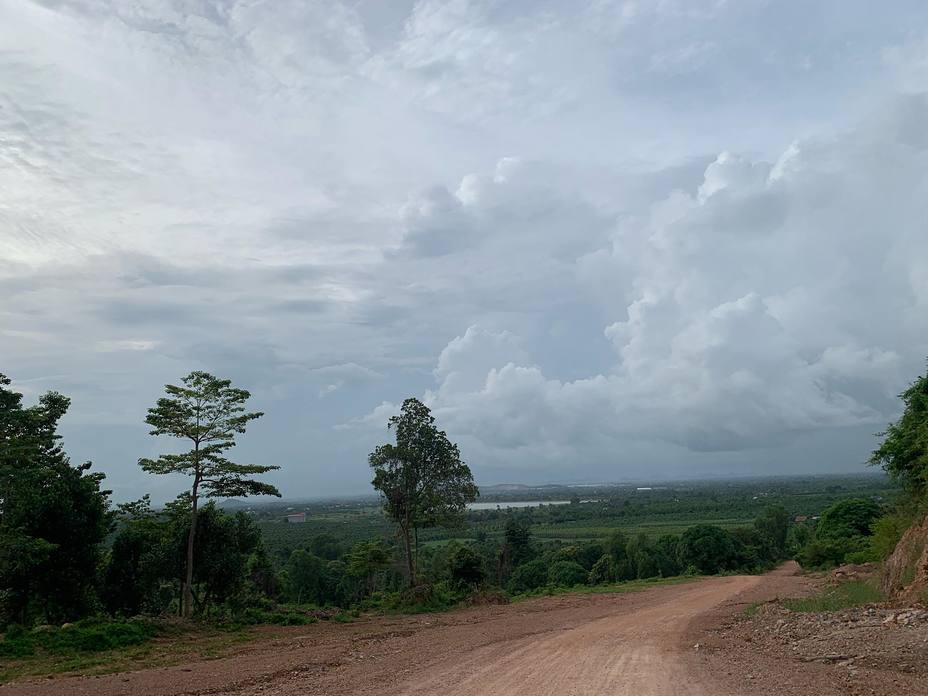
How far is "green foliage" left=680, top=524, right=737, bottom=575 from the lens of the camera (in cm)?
4769

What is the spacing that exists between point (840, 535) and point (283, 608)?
3564 centimetres

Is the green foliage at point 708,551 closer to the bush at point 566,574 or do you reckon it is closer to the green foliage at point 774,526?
the bush at point 566,574

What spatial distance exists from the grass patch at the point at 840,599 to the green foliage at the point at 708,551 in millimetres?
24916

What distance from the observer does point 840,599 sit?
20.3m

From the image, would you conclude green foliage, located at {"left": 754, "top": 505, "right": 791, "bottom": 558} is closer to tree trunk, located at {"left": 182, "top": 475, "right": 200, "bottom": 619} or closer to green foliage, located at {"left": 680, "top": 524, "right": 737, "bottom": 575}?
green foliage, located at {"left": 680, "top": 524, "right": 737, "bottom": 575}

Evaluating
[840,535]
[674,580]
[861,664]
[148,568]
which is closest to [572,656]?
[861,664]

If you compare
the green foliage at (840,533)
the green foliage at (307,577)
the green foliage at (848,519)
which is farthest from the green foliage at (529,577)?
the green foliage at (848,519)

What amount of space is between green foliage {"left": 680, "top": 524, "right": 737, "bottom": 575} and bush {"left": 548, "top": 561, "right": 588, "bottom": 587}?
303 inches

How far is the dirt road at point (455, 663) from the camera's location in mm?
11875

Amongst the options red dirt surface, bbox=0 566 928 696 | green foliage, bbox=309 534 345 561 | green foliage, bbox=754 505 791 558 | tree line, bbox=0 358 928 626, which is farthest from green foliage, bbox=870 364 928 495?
green foliage, bbox=309 534 345 561

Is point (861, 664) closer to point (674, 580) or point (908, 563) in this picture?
point (908, 563)

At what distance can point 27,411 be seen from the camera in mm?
21031

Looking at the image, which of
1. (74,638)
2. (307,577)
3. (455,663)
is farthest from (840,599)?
(307,577)

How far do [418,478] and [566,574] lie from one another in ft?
88.2
